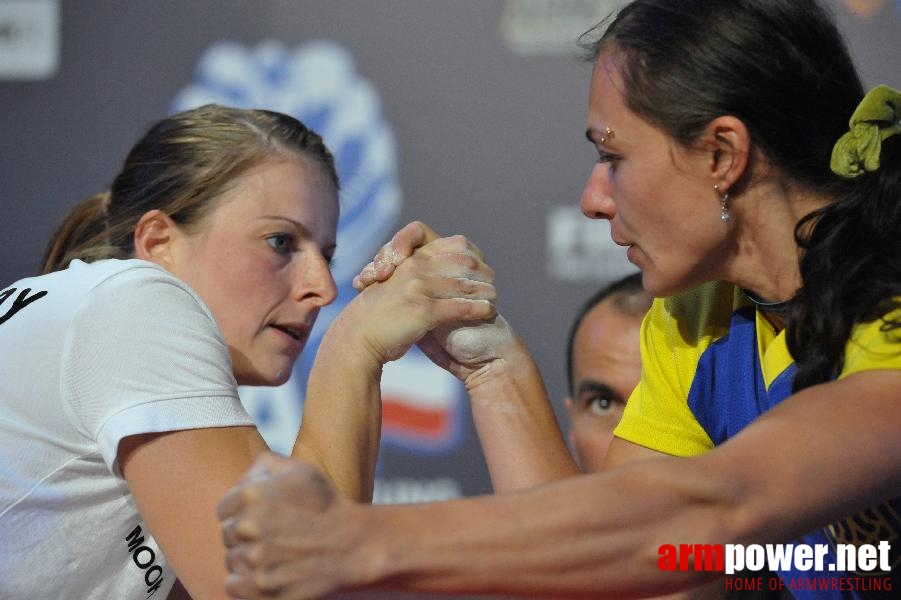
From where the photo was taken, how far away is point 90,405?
1244 millimetres

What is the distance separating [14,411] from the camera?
4.33 ft

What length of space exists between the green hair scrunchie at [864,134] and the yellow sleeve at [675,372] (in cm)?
29

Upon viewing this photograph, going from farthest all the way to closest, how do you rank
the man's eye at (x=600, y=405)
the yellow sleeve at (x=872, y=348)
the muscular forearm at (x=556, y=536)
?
the man's eye at (x=600, y=405), the yellow sleeve at (x=872, y=348), the muscular forearm at (x=556, y=536)

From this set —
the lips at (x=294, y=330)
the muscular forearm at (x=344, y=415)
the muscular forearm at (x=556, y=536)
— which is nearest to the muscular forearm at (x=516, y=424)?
the muscular forearm at (x=344, y=415)

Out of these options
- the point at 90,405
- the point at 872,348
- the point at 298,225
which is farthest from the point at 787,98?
the point at 90,405

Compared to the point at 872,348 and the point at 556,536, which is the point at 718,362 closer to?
the point at 872,348

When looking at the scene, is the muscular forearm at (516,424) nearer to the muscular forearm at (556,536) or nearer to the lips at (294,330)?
the lips at (294,330)

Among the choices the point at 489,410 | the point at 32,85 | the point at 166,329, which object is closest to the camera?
the point at 166,329

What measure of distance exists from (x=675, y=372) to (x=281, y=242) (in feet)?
2.04

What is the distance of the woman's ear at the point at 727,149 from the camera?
4.31 feet

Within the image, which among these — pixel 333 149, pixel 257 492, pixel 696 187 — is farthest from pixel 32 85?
pixel 257 492

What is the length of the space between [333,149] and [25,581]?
1469mm

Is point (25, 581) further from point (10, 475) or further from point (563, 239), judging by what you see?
point (563, 239)

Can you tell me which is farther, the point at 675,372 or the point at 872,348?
the point at 675,372
